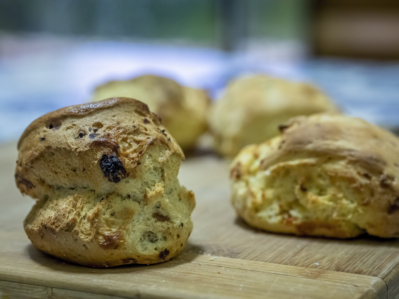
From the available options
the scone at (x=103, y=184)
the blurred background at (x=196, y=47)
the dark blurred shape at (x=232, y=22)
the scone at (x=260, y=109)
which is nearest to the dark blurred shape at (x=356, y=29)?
the blurred background at (x=196, y=47)

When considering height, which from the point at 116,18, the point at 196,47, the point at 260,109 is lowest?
the point at 196,47

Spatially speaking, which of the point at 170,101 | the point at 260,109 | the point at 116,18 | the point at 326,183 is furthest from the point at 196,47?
the point at 326,183

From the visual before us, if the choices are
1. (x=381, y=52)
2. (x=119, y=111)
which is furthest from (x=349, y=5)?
(x=119, y=111)

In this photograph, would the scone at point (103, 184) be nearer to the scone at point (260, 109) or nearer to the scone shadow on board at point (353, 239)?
the scone shadow on board at point (353, 239)

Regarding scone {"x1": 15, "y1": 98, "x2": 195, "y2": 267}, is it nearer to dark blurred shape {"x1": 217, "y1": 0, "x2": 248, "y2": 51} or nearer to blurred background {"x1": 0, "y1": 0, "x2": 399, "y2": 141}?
blurred background {"x1": 0, "y1": 0, "x2": 399, "y2": 141}

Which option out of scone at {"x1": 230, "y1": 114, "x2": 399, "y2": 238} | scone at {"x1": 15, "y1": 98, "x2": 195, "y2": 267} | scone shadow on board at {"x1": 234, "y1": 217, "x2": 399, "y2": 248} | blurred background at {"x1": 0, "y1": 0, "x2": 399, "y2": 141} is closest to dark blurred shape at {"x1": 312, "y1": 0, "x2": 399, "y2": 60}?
blurred background at {"x1": 0, "y1": 0, "x2": 399, "y2": 141}

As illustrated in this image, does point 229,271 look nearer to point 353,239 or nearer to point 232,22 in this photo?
point 353,239

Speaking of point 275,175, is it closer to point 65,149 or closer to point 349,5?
point 65,149
